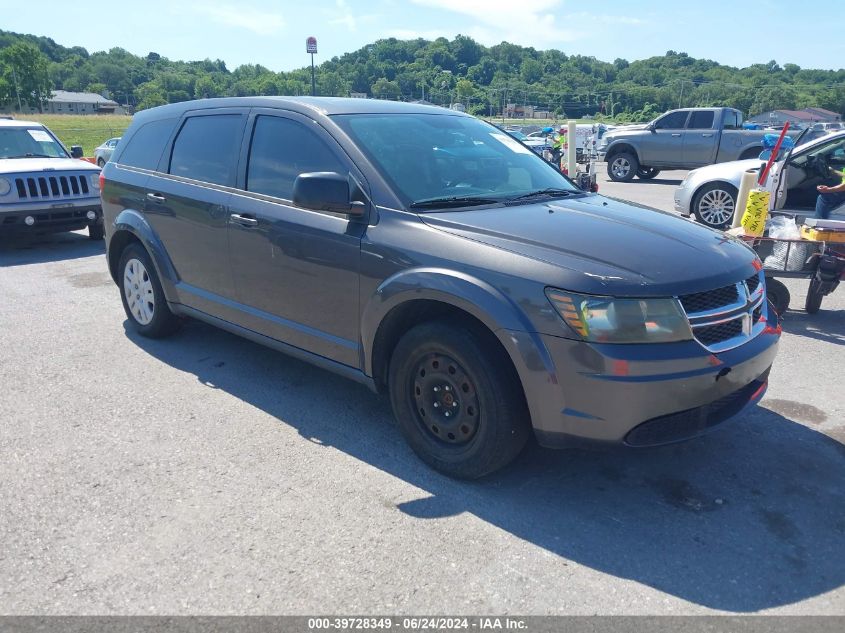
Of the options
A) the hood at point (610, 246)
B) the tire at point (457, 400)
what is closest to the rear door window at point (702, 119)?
the hood at point (610, 246)

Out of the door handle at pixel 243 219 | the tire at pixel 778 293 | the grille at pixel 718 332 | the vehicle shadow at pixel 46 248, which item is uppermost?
the door handle at pixel 243 219

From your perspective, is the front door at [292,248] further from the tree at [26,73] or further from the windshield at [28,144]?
the tree at [26,73]

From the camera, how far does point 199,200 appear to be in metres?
4.59

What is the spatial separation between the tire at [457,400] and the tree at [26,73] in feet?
413

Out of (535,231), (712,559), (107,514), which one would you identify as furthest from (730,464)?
(107,514)

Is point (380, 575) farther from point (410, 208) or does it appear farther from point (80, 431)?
point (80, 431)

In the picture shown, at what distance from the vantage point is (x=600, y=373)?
9.24 feet

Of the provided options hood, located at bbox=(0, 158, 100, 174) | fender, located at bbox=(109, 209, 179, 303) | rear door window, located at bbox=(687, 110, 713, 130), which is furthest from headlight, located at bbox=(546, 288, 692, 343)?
rear door window, located at bbox=(687, 110, 713, 130)

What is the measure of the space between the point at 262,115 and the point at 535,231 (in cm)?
209

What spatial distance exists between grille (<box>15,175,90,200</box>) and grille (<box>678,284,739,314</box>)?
363 inches

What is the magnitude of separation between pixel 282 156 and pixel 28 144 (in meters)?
8.26

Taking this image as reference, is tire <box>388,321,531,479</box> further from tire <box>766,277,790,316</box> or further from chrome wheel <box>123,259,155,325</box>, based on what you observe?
tire <box>766,277,790,316</box>

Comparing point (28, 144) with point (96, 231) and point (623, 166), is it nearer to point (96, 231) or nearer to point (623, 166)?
point (96, 231)

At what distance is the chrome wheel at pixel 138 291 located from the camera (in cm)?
538
